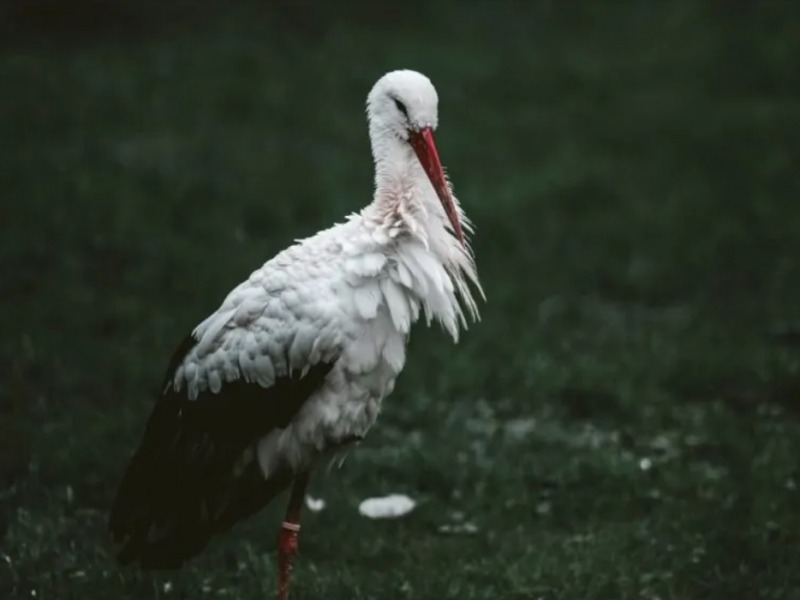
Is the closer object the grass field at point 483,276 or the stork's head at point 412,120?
the stork's head at point 412,120

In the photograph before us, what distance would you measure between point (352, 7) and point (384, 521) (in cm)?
1148

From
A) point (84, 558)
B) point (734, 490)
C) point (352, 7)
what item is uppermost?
point (352, 7)

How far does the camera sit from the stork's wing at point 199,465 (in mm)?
5027

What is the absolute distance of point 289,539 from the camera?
5129mm

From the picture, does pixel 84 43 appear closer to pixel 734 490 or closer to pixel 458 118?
pixel 458 118

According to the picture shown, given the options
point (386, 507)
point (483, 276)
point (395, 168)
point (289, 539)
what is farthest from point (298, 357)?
point (483, 276)

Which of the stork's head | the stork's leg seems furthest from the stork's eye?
the stork's leg

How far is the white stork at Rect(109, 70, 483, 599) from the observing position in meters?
4.96

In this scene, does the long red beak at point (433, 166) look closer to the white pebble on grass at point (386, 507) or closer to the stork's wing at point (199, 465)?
the stork's wing at point (199, 465)

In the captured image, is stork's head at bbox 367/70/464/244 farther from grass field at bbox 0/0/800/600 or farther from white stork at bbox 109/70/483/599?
grass field at bbox 0/0/800/600

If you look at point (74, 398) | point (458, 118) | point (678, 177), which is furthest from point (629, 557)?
point (458, 118)

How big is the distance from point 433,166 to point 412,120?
17cm

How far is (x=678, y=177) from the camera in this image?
1219cm

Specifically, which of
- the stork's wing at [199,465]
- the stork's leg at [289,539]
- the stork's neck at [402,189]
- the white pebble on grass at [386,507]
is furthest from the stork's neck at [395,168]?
the white pebble on grass at [386,507]
